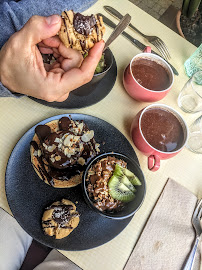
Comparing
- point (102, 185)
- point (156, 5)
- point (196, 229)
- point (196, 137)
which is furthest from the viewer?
point (156, 5)

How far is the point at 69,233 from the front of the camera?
0.76 metres

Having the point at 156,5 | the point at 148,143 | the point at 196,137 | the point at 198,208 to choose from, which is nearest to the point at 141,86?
the point at 148,143

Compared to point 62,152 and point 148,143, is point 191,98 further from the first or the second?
point 62,152

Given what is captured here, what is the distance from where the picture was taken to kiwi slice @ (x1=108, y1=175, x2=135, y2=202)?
0.77 meters

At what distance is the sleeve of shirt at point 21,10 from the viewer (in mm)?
877

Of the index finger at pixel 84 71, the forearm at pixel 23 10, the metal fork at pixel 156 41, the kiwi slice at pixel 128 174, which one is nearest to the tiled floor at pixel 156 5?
the metal fork at pixel 156 41

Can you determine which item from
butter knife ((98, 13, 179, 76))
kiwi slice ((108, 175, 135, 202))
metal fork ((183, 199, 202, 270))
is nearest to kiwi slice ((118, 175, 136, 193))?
kiwi slice ((108, 175, 135, 202))

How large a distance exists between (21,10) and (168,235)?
92 cm

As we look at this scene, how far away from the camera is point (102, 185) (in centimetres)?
77

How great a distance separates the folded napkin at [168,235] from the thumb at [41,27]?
63 cm

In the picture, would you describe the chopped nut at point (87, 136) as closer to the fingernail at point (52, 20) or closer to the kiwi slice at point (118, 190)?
the kiwi slice at point (118, 190)

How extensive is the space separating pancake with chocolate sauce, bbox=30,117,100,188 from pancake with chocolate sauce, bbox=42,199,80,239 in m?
0.06

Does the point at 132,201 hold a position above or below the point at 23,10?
below

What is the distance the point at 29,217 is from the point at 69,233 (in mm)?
124
